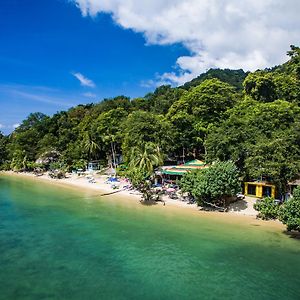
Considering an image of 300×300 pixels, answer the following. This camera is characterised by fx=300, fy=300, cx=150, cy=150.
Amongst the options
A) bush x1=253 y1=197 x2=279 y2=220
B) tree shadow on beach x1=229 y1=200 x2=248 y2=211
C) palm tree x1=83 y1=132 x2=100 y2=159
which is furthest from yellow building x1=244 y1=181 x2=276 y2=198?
palm tree x1=83 y1=132 x2=100 y2=159

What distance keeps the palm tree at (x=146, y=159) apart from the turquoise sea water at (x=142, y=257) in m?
7.20

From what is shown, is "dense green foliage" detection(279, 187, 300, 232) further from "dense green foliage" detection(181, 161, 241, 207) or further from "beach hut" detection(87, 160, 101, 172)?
"beach hut" detection(87, 160, 101, 172)

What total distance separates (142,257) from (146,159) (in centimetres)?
1856

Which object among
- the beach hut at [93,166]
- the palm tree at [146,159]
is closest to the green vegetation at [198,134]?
the palm tree at [146,159]

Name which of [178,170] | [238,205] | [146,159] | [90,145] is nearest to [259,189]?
[238,205]

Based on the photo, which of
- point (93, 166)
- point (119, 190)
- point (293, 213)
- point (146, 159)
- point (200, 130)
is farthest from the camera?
point (93, 166)

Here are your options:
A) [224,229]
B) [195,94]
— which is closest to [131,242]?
[224,229]

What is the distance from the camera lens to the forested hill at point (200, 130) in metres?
29.0

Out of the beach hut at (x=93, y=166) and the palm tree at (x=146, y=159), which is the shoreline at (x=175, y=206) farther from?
the beach hut at (x=93, y=166)

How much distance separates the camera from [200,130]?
45594 millimetres

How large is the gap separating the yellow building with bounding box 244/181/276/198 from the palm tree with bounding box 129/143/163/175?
1130 cm

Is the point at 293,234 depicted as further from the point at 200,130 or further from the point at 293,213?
the point at 200,130

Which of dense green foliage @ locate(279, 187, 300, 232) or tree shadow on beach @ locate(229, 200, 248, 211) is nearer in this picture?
dense green foliage @ locate(279, 187, 300, 232)

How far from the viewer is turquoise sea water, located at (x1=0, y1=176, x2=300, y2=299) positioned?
15445 mm
